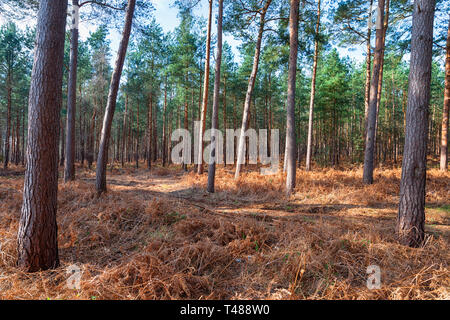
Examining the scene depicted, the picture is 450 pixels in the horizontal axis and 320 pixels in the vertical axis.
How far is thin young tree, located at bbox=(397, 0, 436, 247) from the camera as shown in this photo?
13.4 feet

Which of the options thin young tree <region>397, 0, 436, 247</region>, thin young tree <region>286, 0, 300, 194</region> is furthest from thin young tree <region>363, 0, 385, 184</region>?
thin young tree <region>397, 0, 436, 247</region>

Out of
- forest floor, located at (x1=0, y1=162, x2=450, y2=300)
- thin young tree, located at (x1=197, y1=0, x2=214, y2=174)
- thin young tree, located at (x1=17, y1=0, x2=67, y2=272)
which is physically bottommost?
forest floor, located at (x1=0, y1=162, x2=450, y2=300)

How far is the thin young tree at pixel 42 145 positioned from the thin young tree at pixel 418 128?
6189 millimetres

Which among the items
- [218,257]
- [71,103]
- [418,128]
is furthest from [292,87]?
[71,103]

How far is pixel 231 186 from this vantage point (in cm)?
1080

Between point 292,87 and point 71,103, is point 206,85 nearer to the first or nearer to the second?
point 292,87

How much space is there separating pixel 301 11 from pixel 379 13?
3.42m

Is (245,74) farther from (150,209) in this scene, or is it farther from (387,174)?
(150,209)

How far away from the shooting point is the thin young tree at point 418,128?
4098mm

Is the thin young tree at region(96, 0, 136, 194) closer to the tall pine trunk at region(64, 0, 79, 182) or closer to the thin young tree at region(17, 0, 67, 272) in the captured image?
the tall pine trunk at region(64, 0, 79, 182)

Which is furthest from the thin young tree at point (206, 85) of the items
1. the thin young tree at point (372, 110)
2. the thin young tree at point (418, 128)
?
the thin young tree at point (418, 128)

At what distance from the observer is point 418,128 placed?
411cm

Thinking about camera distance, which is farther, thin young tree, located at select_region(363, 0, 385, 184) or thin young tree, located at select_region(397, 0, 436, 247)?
thin young tree, located at select_region(363, 0, 385, 184)

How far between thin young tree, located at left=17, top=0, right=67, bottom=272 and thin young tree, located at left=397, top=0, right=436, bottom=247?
6.19 meters
